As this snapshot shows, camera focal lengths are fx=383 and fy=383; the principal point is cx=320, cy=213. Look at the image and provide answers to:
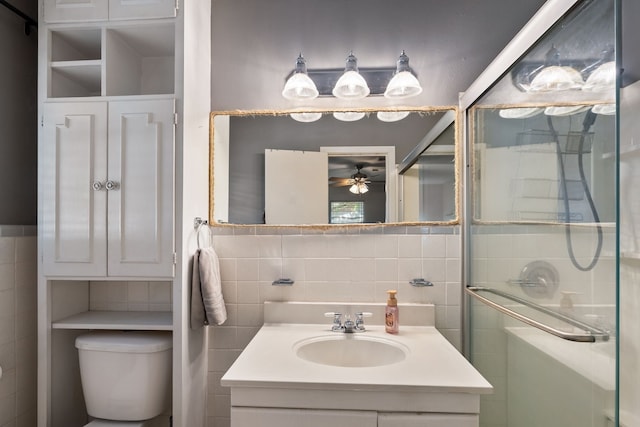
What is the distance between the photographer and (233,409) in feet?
3.88

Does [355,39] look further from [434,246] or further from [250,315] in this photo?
[250,315]

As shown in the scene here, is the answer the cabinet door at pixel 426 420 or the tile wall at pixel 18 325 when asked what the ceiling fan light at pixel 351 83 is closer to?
the cabinet door at pixel 426 420

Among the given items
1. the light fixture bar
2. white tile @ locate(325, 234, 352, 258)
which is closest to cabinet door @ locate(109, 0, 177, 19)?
the light fixture bar

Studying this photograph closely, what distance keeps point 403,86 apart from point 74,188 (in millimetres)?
1427

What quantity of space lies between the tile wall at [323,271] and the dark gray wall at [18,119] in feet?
2.68

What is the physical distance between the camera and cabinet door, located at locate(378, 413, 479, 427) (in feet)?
3.76

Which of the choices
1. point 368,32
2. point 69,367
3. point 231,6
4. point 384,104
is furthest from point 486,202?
point 69,367

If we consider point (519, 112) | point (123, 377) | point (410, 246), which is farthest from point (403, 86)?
point (123, 377)

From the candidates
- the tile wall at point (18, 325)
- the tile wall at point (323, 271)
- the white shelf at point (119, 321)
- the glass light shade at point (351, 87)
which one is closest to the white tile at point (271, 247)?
the tile wall at point (323, 271)

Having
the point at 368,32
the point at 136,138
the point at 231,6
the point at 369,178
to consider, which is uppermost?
the point at 231,6

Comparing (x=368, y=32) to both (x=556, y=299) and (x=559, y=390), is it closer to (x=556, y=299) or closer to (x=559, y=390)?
(x=556, y=299)

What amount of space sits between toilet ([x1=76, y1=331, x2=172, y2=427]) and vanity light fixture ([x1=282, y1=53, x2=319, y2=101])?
1.19 m

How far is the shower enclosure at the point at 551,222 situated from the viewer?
2.93 ft

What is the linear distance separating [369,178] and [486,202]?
1.62 feet
